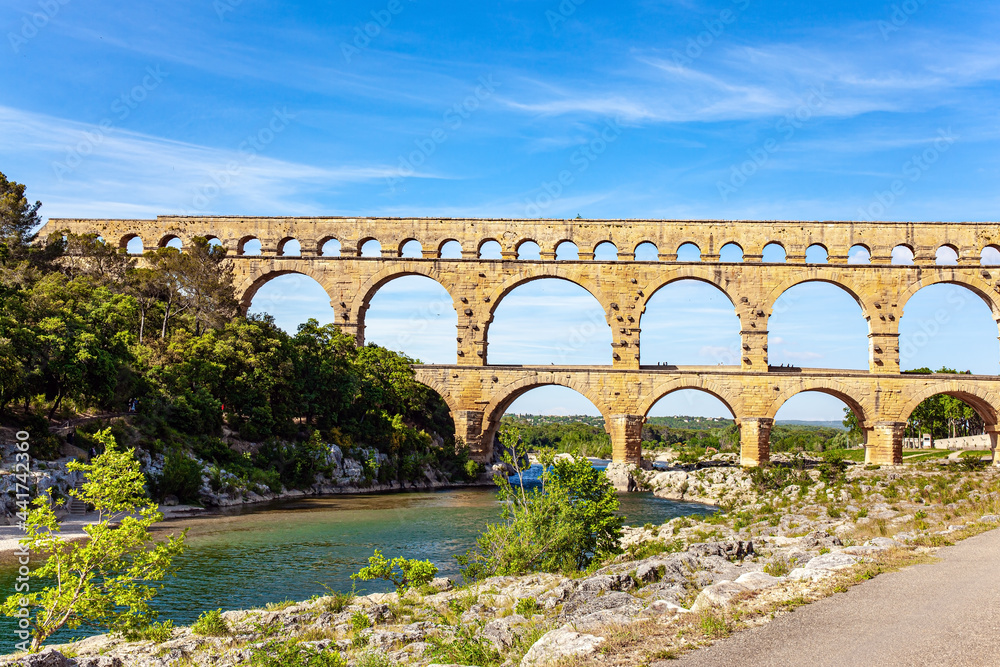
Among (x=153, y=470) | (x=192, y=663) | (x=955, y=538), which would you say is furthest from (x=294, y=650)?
(x=153, y=470)

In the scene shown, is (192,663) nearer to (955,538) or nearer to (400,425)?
(955,538)

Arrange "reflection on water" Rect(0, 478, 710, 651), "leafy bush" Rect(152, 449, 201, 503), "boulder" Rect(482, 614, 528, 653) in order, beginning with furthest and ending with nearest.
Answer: "leafy bush" Rect(152, 449, 201, 503) → "reflection on water" Rect(0, 478, 710, 651) → "boulder" Rect(482, 614, 528, 653)

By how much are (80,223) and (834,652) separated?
41.4 metres

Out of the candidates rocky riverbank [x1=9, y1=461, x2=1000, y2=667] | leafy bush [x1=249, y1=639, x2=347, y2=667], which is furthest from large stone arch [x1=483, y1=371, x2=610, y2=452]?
leafy bush [x1=249, y1=639, x2=347, y2=667]

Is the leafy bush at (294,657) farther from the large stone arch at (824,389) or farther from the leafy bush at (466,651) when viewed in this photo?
the large stone arch at (824,389)

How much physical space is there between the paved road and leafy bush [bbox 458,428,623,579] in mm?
6027

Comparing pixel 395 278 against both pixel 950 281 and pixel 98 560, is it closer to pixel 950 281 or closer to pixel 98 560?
pixel 950 281

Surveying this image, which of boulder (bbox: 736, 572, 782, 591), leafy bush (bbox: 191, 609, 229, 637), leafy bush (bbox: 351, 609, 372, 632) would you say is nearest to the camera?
boulder (bbox: 736, 572, 782, 591)

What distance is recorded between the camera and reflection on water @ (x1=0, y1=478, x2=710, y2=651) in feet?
45.5

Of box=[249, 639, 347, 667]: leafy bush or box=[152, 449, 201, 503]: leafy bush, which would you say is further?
box=[152, 449, 201, 503]: leafy bush

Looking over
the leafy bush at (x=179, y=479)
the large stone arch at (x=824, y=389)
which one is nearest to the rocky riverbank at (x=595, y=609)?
the leafy bush at (x=179, y=479)

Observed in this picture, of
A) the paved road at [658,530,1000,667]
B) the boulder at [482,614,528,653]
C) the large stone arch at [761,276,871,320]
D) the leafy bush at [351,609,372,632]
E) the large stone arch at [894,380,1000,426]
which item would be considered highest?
the large stone arch at [761,276,871,320]

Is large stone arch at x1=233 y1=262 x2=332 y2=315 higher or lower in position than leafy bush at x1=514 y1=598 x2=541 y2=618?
higher

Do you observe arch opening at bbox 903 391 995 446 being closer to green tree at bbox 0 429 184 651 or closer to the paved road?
the paved road
